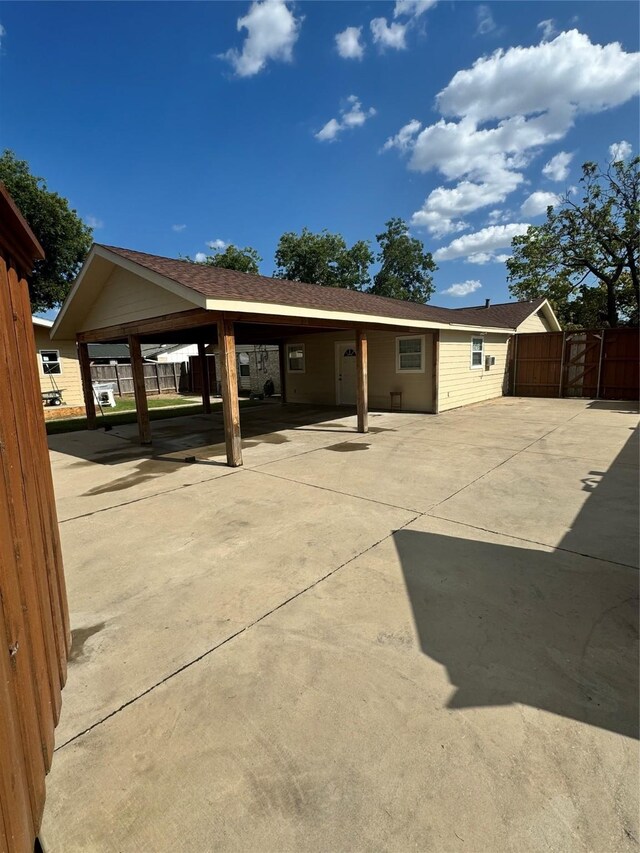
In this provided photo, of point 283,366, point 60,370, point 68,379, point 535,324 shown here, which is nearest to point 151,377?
point 68,379

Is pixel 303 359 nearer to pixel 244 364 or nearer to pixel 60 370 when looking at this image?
pixel 244 364

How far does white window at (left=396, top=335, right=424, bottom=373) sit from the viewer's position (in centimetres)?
1207

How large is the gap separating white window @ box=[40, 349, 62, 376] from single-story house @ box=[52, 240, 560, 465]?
612cm

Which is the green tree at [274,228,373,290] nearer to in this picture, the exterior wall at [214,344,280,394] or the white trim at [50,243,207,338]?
the exterior wall at [214,344,280,394]

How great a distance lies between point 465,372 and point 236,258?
29.5 m

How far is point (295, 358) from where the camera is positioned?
1550 centimetres

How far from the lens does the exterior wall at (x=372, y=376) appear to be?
12.2 meters

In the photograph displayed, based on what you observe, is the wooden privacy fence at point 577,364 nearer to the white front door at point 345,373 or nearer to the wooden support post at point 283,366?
the white front door at point 345,373

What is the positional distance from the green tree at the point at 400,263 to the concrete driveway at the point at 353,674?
40110 millimetres

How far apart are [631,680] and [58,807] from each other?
2639 mm

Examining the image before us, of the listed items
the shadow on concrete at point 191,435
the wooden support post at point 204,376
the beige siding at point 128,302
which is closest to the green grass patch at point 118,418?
the wooden support post at point 204,376

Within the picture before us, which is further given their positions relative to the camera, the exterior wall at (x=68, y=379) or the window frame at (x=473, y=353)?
the exterior wall at (x=68, y=379)

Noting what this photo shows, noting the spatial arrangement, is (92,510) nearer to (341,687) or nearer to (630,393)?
(341,687)

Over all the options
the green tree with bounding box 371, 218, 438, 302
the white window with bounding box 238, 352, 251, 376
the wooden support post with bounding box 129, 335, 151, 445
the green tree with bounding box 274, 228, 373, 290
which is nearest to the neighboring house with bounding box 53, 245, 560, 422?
the wooden support post with bounding box 129, 335, 151, 445
